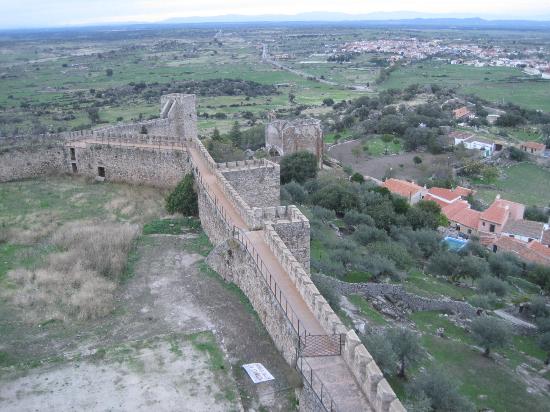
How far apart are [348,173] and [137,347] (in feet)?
102

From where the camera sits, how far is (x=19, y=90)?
268 ft

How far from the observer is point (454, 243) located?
94.4 ft

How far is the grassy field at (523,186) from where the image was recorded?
4194 cm

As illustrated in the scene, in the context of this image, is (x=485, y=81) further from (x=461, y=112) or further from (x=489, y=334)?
(x=489, y=334)

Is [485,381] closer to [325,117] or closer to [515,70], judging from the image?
[325,117]

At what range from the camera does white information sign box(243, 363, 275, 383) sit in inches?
379

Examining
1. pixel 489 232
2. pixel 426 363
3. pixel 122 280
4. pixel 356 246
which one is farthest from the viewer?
pixel 489 232

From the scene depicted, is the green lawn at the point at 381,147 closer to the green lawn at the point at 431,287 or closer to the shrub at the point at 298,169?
the shrub at the point at 298,169

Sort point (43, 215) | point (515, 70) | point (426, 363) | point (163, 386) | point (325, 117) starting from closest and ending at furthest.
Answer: point (163, 386) < point (426, 363) < point (43, 215) < point (325, 117) < point (515, 70)

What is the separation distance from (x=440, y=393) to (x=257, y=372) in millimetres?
4901

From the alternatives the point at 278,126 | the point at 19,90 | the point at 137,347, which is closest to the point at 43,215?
the point at 137,347

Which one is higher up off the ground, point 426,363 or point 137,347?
point 137,347

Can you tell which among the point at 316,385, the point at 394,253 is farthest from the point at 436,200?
the point at 316,385

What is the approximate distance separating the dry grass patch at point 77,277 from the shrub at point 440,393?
7.09 meters
